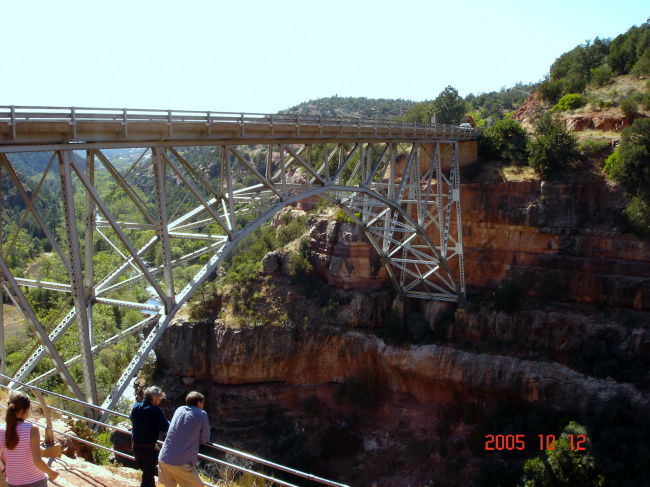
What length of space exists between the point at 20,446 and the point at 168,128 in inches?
313

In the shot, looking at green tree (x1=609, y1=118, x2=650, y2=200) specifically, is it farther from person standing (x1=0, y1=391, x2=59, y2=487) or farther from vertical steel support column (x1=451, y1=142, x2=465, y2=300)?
person standing (x1=0, y1=391, x2=59, y2=487)

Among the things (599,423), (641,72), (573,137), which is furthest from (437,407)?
(641,72)

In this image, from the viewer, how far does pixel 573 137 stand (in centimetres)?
2606

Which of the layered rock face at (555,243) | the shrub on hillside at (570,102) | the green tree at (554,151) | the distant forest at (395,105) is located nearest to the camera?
the layered rock face at (555,243)

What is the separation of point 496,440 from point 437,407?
12.4ft

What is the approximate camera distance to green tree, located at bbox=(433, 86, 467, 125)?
37.1 meters

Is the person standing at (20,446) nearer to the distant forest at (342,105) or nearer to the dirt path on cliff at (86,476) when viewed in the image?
the dirt path on cliff at (86,476)

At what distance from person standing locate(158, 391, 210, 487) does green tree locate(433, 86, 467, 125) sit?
33.7 meters

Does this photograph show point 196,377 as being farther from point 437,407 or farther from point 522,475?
point 522,475

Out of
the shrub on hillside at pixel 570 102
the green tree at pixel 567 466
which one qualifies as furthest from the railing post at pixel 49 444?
the shrub on hillside at pixel 570 102

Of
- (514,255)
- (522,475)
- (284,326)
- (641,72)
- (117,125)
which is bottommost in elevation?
(522,475)

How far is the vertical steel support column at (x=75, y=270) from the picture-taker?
921 centimetres

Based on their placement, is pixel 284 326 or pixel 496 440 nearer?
pixel 496 440

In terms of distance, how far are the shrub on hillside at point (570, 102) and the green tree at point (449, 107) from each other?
6954 mm
